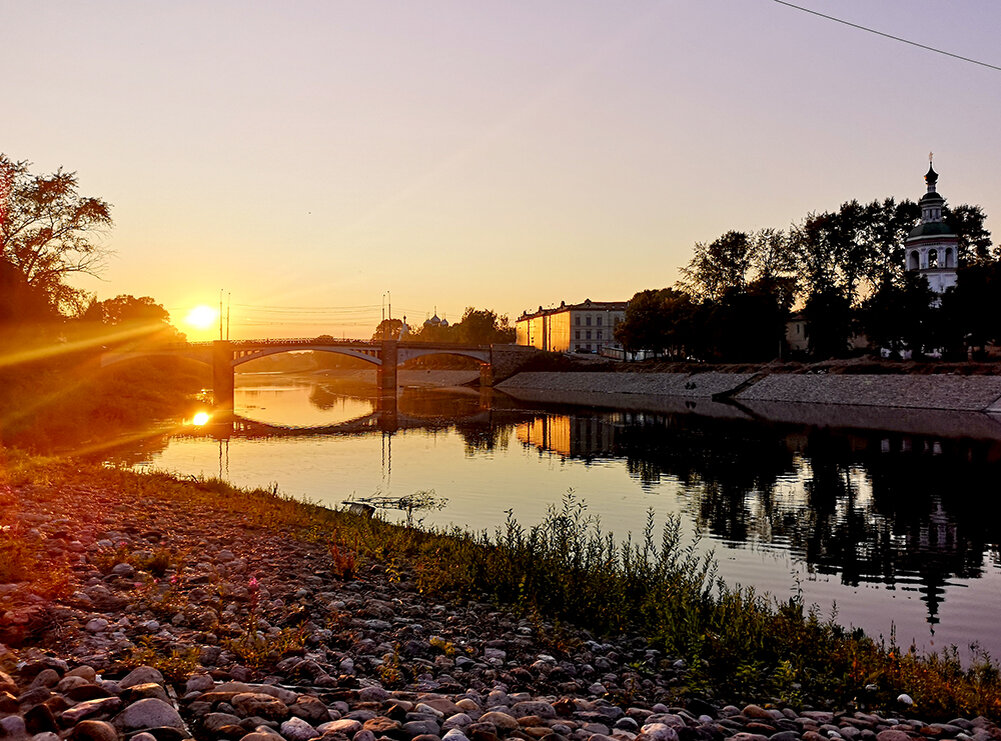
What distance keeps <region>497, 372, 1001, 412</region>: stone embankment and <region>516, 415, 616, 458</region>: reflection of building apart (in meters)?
24.6

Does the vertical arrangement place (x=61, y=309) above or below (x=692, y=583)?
above

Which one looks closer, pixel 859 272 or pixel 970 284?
pixel 970 284

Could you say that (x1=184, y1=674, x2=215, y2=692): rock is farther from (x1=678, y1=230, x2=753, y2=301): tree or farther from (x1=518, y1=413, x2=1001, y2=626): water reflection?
(x1=678, y1=230, x2=753, y2=301): tree

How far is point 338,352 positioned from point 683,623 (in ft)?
327

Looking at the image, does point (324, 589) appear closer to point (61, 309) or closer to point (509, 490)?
point (509, 490)

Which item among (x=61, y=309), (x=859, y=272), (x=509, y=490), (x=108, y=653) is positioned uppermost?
(x=859, y=272)

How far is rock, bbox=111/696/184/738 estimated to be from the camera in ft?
19.1

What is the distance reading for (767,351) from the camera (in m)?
98.3

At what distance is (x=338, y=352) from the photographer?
107m

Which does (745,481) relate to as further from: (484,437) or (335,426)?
(335,426)

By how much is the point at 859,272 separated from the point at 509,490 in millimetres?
84718

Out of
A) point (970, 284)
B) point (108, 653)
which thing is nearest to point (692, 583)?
point (108, 653)

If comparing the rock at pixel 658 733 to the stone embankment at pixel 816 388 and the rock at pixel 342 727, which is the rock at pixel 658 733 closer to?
the rock at pixel 342 727

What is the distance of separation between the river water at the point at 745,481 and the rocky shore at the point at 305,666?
668 centimetres
